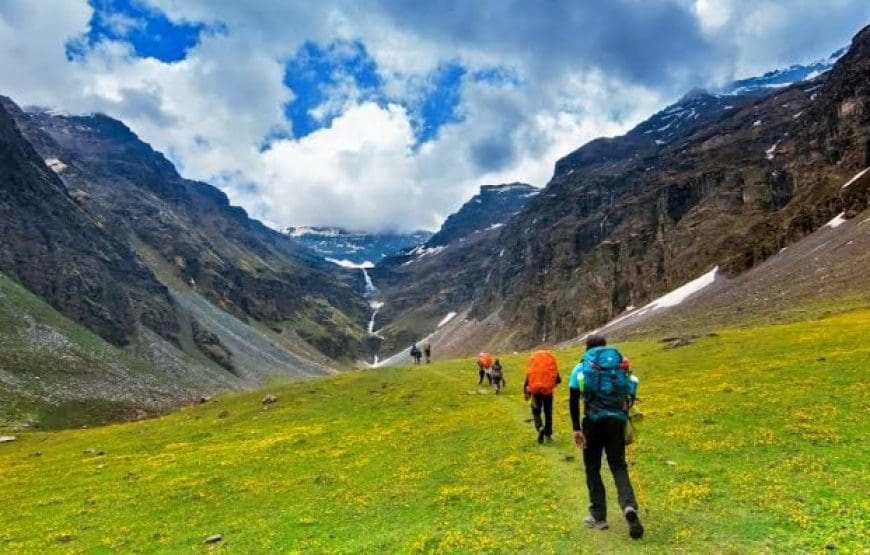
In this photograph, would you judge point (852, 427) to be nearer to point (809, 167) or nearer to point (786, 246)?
point (786, 246)

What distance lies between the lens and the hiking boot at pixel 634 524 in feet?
47.6

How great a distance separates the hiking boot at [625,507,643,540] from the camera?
14.5m

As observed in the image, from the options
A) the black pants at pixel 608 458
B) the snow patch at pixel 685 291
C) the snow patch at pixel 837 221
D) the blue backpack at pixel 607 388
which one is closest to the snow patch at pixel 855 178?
the snow patch at pixel 837 221

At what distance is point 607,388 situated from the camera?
15438 millimetres

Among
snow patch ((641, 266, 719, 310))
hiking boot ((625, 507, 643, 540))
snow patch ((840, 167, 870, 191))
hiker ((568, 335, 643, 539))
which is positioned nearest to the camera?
hiking boot ((625, 507, 643, 540))

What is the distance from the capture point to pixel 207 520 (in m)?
22.3

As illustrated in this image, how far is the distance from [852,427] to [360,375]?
2369 inches

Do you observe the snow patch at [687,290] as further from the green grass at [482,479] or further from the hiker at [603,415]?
the hiker at [603,415]

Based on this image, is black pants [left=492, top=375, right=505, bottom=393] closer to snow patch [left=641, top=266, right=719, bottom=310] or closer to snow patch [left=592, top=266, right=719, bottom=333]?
snow patch [left=592, top=266, right=719, bottom=333]

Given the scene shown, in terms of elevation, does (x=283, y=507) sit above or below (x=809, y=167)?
below

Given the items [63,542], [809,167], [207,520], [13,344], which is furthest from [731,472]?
[809,167]

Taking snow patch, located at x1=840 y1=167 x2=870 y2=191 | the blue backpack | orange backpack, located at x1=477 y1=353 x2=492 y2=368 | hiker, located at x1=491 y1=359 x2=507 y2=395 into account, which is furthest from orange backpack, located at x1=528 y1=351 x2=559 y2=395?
snow patch, located at x1=840 y1=167 x2=870 y2=191

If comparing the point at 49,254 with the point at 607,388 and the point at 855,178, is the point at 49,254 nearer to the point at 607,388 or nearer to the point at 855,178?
the point at 607,388

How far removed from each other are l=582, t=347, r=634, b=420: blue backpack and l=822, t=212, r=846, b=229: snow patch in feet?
415
